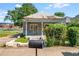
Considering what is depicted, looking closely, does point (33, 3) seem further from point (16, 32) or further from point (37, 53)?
point (37, 53)

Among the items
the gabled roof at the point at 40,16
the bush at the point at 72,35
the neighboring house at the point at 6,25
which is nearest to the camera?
the neighboring house at the point at 6,25

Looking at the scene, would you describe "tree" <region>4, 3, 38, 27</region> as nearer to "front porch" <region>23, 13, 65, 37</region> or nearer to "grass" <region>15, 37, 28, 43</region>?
"front porch" <region>23, 13, 65, 37</region>

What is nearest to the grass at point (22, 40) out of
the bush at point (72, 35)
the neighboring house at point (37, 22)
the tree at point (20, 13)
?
the neighboring house at point (37, 22)

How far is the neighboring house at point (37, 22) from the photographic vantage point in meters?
3.83

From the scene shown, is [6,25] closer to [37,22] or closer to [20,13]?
[20,13]

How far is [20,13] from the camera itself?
376 centimetres

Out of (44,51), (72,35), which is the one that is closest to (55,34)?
(72,35)

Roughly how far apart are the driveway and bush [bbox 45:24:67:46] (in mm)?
122

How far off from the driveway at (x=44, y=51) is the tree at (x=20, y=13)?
17.4 inches

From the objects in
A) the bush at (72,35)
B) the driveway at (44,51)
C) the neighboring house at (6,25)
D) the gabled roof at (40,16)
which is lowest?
the driveway at (44,51)

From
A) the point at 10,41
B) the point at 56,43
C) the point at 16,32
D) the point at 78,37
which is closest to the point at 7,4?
the point at 16,32

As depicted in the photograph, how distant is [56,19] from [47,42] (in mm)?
435

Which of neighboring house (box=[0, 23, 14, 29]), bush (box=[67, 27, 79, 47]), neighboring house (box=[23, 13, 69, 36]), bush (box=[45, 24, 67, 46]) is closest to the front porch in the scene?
neighboring house (box=[23, 13, 69, 36])

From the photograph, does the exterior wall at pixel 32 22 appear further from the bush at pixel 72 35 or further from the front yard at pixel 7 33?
the bush at pixel 72 35
